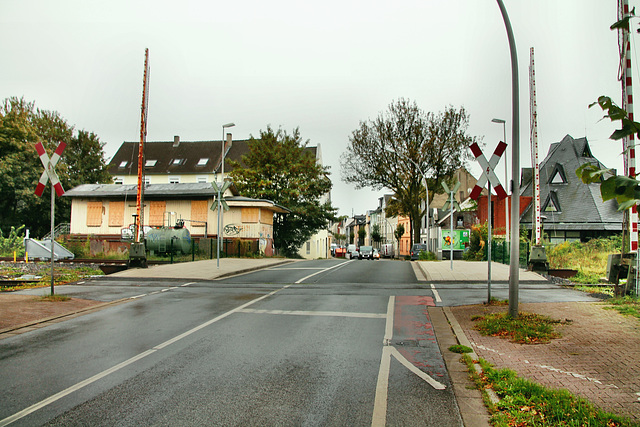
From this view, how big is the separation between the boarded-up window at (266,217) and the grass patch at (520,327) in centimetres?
2890

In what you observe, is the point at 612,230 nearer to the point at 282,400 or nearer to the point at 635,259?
the point at 635,259

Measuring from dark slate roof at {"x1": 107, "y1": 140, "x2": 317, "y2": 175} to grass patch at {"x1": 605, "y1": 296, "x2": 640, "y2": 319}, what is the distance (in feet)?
167

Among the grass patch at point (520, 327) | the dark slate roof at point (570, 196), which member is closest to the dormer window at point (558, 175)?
the dark slate roof at point (570, 196)

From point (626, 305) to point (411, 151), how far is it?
3032cm

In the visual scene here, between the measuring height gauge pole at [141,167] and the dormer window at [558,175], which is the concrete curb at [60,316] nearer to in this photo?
the measuring height gauge pole at [141,167]

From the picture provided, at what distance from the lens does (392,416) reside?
174 inches

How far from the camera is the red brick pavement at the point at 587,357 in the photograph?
479 centimetres

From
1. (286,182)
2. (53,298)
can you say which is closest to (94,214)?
(286,182)

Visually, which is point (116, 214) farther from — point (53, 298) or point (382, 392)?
point (382, 392)

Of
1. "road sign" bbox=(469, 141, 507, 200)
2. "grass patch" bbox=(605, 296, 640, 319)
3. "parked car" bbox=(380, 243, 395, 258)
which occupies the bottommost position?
"parked car" bbox=(380, 243, 395, 258)

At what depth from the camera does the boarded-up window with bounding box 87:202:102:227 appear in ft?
120

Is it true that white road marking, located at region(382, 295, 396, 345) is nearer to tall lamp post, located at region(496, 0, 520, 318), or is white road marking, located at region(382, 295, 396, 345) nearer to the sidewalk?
the sidewalk

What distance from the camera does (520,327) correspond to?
7855 mm

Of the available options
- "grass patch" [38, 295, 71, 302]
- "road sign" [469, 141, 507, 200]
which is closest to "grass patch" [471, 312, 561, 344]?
"road sign" [469, 141, 507, 200]
